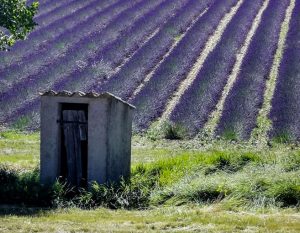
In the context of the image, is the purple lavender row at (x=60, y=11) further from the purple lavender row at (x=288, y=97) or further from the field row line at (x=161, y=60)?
the purple lavender row at (x=288, y=97)

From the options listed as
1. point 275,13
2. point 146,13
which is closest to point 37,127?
point 146,13

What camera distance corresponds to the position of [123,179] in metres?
11.0

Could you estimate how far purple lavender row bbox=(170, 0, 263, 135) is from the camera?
19.0 m

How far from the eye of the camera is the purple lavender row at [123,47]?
21.9 meters

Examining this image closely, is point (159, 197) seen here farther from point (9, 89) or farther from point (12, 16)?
point (9, 89)

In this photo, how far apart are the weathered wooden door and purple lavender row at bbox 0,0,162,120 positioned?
9.16 meters

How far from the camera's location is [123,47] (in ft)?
85.5

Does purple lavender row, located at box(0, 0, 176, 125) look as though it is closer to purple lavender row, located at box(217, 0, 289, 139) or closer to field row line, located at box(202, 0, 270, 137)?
field row line, located at box(202, 0, 270, 137)

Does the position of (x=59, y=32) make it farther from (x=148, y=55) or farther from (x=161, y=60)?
(x=161, y=60)

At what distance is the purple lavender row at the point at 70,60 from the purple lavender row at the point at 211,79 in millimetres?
3955

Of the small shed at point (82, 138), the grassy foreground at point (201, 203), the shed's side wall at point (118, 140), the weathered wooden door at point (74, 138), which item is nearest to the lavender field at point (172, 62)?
the grassy foreground at point (201, 203)

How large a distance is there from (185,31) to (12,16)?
1583 cm

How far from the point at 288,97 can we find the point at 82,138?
32.9ft

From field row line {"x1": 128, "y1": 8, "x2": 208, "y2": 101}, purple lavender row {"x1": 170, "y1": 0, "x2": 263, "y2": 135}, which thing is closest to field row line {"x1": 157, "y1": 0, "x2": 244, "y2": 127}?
purple lavender row {"x1": 170, "y1": 0, "x2": 263, "y2": 135}
